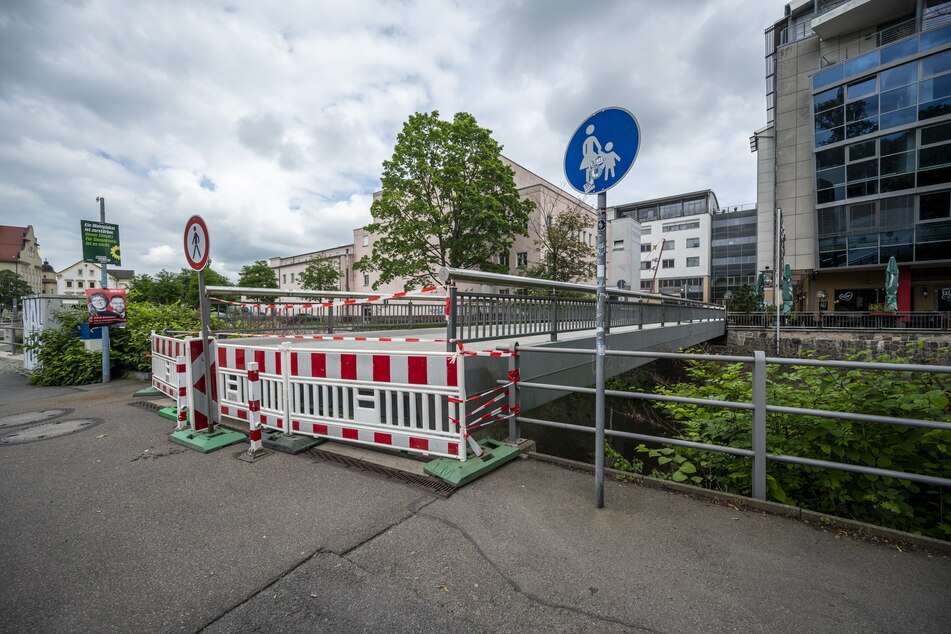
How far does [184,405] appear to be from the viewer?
4969 mm

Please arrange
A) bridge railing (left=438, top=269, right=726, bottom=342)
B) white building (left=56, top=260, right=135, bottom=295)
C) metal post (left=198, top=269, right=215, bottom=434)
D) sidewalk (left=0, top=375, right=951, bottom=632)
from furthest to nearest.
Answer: white building (left=56, top=260, right=135, bottom=295), metal post (left=198, top=269, right=215, bottom=434), bridge railing (left=438, top=269, right=726, bottom=342), sidewalk (left=0, top=375, right=951, bottom=632)

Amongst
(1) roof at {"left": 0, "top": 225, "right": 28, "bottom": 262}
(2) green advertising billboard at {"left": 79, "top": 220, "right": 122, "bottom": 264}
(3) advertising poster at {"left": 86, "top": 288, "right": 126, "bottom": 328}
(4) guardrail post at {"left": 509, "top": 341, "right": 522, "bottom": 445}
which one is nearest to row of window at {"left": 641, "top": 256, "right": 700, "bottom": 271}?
(2) green advertising billboard at {"left": 79, "top": 220, "right": 122, "bottom": 264}

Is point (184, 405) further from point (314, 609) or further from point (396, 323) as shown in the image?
point (396, 323)

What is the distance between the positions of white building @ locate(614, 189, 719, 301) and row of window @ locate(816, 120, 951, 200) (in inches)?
1231

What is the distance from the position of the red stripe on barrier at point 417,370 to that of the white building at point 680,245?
61.2 m

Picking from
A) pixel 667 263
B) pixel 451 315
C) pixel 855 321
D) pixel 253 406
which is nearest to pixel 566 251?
pixel 855 321

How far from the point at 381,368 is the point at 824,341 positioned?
26043 mm

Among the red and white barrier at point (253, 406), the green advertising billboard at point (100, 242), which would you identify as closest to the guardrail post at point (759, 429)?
the red and white barrier at point (253, 406)

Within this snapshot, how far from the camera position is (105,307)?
27.2 feet

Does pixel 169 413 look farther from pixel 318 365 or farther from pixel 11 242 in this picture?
pixel 11 242

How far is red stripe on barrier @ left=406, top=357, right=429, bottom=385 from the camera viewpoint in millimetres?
3773

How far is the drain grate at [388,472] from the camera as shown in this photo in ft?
10.7

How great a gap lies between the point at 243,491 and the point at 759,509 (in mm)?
3927

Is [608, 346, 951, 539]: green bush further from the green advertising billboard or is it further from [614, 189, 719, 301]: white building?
[614, 189, 719, 301]: white building
